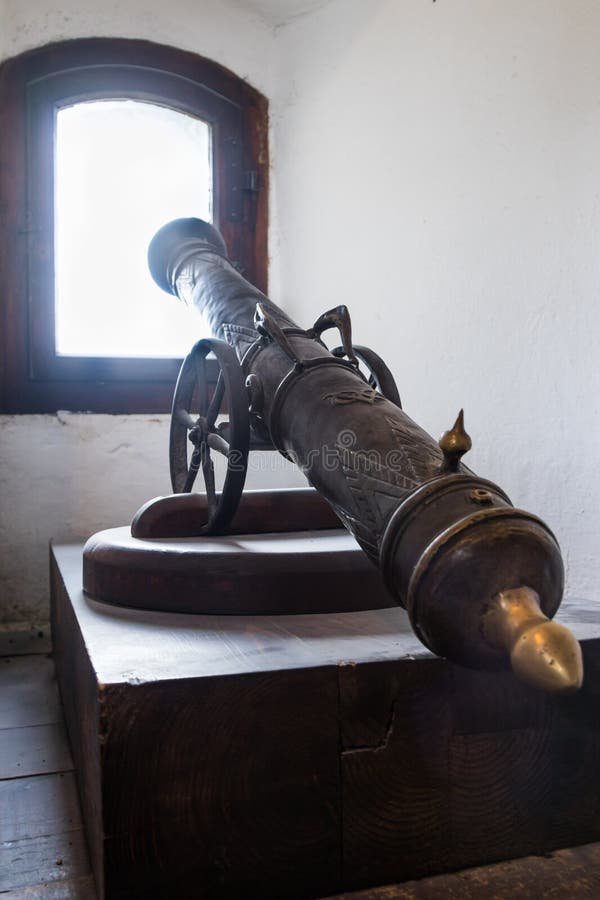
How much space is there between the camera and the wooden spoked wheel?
1485 millimetres

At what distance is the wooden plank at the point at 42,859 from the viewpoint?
3.37ft

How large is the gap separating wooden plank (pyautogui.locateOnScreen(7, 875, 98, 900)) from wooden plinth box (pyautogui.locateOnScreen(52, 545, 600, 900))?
5 cm

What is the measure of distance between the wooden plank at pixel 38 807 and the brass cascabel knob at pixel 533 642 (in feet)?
2.33

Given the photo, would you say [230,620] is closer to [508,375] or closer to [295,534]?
[295,534]

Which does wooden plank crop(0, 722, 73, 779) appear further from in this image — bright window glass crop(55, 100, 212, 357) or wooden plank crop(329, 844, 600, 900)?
bright window glass crop(55, 100, 212, 357)

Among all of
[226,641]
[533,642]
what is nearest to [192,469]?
[226,641]

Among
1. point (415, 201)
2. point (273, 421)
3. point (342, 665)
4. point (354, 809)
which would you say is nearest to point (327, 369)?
point (273, 421)

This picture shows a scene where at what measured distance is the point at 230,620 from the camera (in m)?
1.28

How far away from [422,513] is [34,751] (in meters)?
0.94

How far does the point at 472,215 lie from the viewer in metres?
1.98

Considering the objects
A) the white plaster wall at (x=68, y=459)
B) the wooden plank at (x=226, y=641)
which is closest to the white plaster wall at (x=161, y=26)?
the white plaster wall at (x=68, y=459)

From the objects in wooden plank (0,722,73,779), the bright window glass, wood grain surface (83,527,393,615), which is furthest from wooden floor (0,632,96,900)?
the bright window glass

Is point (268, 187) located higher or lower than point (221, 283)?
higher

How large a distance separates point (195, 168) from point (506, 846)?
7.68ft
